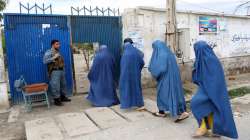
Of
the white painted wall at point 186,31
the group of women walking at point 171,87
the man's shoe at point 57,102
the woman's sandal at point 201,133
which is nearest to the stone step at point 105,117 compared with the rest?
the group of women walking at point 171,87

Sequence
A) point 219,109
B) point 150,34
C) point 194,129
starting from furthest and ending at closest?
point 150,34 < point 194,129 < point 219,109

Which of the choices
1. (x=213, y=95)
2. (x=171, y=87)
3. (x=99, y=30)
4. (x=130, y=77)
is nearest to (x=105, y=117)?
(x=130, y=77)

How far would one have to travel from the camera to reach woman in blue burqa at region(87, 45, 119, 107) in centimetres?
655

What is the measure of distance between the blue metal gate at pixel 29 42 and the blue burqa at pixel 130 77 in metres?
2.08

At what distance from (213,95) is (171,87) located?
1.13m

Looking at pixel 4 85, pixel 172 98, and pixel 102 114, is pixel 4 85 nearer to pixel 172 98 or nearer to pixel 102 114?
pixel 102 114

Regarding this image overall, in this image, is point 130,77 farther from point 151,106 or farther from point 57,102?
point 57,102

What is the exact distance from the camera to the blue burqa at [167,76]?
5.10 m

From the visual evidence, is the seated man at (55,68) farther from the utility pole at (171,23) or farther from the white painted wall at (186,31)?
the utility pole at (171,23)

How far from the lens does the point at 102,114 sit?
5852mm

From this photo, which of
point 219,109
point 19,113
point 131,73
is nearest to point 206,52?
point 219,109

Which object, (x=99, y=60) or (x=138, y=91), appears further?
(x=99, y=60)

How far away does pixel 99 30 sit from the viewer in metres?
7.87

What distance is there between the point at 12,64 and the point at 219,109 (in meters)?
4.84
